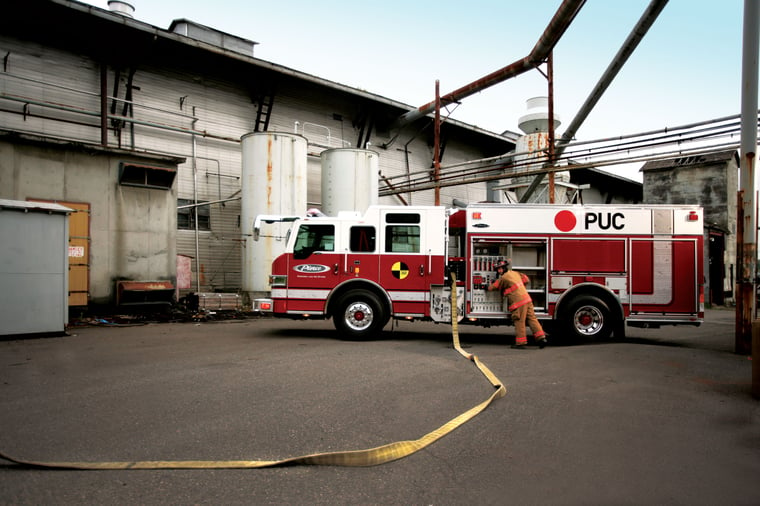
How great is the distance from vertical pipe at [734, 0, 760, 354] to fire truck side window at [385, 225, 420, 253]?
5892 mm

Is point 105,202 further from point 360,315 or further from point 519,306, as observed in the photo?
point 519,306

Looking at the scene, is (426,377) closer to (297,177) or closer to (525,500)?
(525,500)

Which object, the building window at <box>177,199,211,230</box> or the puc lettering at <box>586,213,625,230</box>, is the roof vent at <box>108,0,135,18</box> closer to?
the building window at <box>177,199,211,230</box>

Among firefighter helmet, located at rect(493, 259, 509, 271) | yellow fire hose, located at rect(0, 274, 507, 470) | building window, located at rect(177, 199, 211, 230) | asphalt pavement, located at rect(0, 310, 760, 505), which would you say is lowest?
asphalt pavement, located at rect(0, 310, 760, 505)

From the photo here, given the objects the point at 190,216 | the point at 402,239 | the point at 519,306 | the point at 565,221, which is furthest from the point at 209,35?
the point at 519,306

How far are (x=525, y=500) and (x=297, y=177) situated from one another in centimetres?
1576

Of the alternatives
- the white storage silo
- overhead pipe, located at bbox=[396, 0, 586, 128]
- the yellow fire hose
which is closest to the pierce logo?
the white storage silo

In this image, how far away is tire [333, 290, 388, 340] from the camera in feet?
35.2

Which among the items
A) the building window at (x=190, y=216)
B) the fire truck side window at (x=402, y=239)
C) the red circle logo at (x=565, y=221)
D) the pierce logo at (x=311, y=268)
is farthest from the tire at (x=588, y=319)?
the building window at (x=190, y=216)

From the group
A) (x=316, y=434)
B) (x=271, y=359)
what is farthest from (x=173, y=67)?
(x=316, y=434)

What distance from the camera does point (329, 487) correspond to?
11.6 feet

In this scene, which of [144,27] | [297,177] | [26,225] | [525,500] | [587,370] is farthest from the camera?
[297,177]

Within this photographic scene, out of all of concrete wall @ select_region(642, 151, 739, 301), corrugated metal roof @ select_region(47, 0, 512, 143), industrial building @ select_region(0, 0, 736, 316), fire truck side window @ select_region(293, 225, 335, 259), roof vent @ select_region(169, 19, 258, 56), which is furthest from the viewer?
concrete wall @ select_region(642, 151, 739, 301)

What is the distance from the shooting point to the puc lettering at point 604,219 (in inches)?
421
